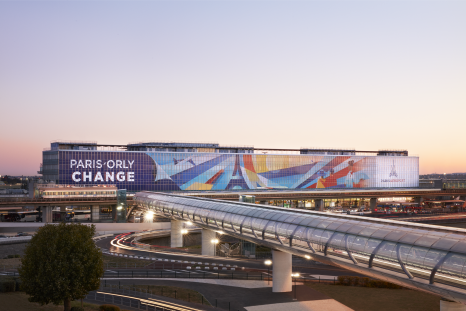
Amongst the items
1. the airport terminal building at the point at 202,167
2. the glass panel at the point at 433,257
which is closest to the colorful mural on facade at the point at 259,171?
the airport terminal building at the point at 202,167

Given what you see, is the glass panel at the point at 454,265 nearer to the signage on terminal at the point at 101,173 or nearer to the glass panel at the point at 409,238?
the glass panel at the point at 409,238

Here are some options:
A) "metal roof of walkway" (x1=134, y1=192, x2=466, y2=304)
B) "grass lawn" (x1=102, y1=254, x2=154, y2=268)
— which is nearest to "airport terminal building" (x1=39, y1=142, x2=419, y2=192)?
→ "grass lawn" (x1=102, y1=254, x2=154, y2=268)

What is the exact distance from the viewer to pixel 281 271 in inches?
1859

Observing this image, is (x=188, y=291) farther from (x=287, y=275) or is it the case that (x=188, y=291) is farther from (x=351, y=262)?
(x=351, y=262)

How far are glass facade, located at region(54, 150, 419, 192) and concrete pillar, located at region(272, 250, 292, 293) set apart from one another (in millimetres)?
116578

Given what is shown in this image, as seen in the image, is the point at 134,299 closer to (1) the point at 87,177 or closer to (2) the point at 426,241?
(2) the point at 426,241

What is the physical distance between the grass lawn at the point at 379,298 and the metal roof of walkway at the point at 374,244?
380 inches

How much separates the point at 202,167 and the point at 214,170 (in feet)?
17.2

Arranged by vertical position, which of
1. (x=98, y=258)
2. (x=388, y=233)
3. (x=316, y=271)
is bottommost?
(x=316, y=271)

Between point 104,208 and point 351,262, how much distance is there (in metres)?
128

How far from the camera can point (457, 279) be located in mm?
25500

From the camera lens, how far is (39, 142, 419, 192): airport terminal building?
15075 centimetres

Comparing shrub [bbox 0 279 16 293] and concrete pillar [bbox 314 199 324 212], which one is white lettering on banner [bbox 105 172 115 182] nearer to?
concrete pillar [bbox 314 199 324 212]

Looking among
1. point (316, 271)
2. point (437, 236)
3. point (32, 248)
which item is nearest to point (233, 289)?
point (316, 271)
